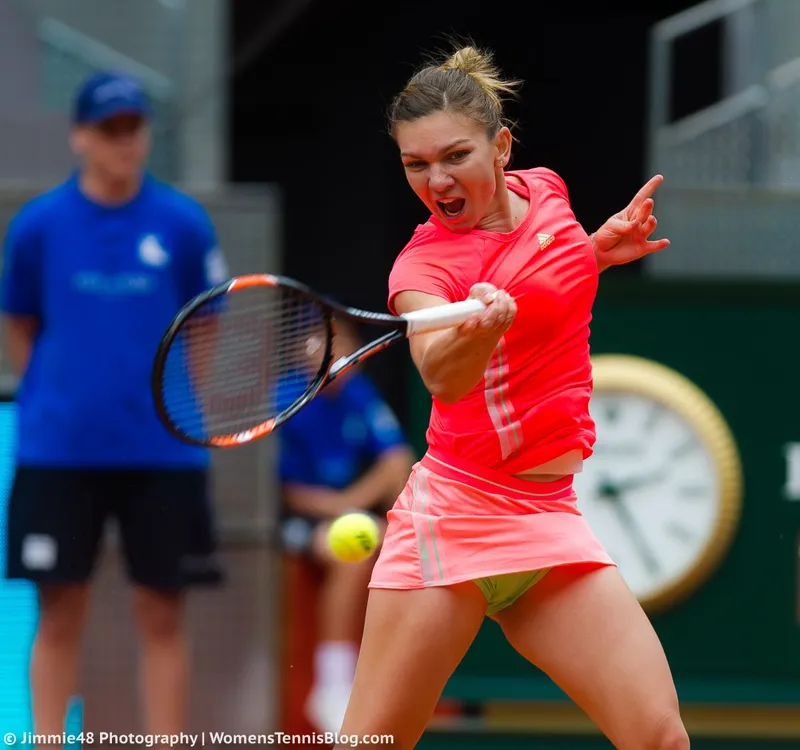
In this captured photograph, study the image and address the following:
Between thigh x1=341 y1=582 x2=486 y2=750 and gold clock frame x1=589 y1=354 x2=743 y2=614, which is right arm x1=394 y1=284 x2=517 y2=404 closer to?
thigh x1=341 y1=582 x2=486 y2=750

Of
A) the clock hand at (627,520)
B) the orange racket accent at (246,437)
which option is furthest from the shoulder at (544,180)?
the clock hand at (627,520)

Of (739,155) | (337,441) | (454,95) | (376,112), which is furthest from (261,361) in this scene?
(376,112)

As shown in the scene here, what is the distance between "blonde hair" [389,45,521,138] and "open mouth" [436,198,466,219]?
13 cm

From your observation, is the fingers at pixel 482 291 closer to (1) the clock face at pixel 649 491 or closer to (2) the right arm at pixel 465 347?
(2) the right arm at pixel 465 347

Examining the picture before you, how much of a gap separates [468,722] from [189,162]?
221 inches

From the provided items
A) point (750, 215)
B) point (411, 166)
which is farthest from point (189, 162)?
point (411, 166)

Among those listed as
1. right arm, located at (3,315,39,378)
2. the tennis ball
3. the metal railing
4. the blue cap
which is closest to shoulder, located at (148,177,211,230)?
the blue cap

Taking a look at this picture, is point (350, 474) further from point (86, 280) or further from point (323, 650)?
point (86, 280)

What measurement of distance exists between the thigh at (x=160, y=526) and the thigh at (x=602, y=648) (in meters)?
1.59

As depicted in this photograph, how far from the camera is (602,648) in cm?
274

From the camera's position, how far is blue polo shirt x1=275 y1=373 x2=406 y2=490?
16.9 ft

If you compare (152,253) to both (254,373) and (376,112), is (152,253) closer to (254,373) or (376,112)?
(254,373)

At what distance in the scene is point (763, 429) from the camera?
4352 millimetres

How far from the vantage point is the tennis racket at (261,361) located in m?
2.66
